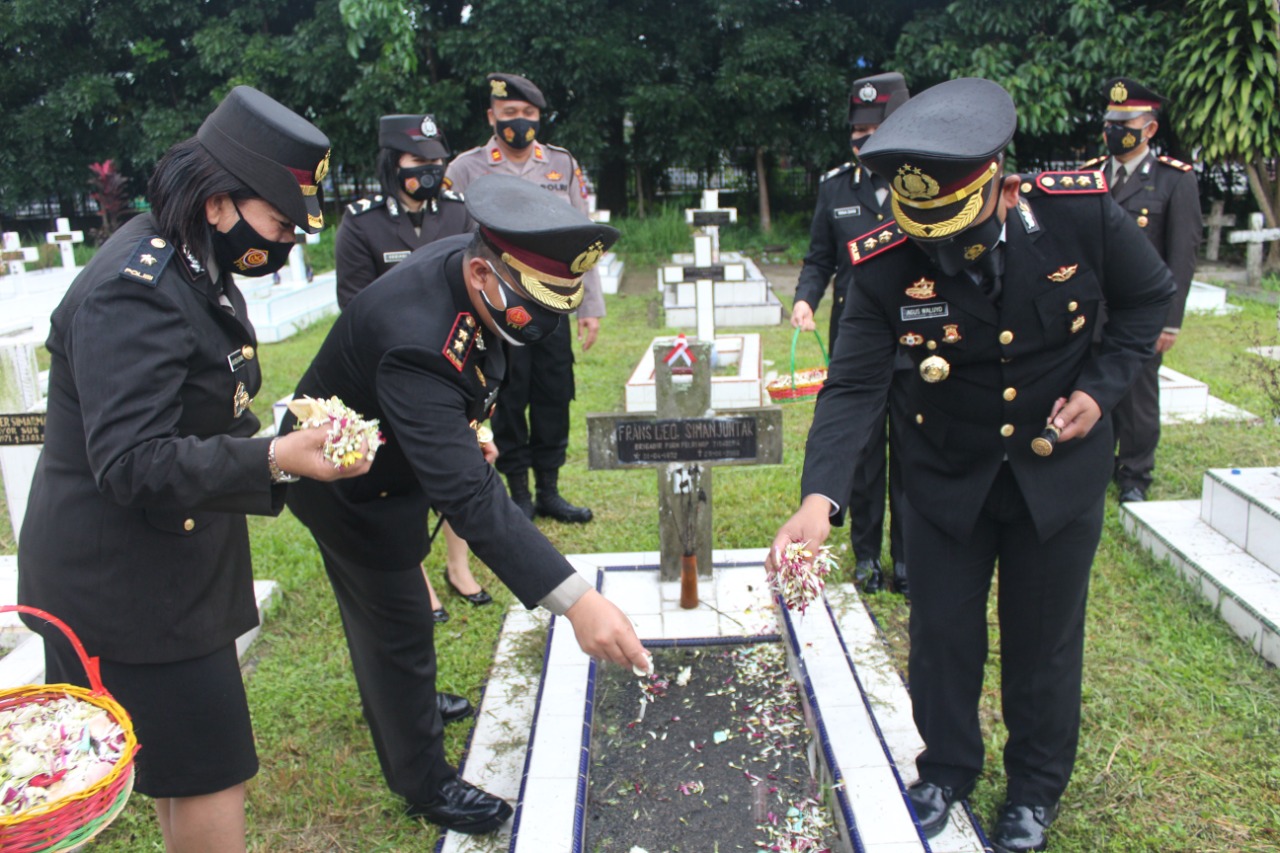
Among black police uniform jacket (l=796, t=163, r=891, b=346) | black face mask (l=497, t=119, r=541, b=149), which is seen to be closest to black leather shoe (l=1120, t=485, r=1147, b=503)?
black police uniform jacket (l=796, t=163, r=891, b=346)

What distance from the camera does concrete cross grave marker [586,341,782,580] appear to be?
165 inches

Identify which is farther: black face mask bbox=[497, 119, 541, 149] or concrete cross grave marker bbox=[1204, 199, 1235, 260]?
concrete cross grave marker bbox=[1204, 199, 1235, 260]

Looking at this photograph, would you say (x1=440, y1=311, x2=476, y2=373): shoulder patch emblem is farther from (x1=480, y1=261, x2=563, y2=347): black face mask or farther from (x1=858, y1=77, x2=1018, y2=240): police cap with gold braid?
(x1=858, y1=77, x2=1018, y2=240): police cap with gold braid

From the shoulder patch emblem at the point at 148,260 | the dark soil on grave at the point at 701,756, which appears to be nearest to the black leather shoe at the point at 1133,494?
the dark soil on grave at the point at 701,756

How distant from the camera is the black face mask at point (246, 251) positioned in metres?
2.09

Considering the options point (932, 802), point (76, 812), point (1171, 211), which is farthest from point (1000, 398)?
point (1171, 211)

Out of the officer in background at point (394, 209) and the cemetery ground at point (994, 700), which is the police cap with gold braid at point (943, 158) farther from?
the officer in background at point (394, 209)

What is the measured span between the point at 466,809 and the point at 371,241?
241 centimetres

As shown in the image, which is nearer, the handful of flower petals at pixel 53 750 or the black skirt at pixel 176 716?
the handful of flower petals at pixel 53 750

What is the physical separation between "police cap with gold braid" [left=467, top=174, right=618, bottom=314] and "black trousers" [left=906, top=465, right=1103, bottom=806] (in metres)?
1.25

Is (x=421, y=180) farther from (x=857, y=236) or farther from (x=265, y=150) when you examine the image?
(x=265, y=150)

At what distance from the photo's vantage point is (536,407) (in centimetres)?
516

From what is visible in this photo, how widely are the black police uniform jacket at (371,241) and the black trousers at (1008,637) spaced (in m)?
2.52

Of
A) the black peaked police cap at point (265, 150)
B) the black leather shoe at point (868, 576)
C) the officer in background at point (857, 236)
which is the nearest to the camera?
the black peaked police cap at point (265, 150)
